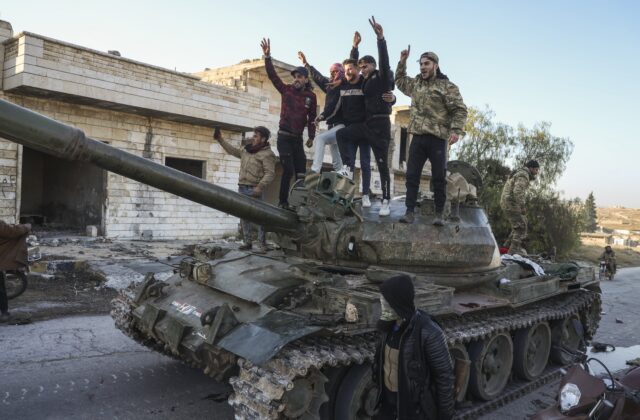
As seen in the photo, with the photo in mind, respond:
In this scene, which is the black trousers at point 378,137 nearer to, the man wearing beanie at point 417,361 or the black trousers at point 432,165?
the black trousers at point 432,165

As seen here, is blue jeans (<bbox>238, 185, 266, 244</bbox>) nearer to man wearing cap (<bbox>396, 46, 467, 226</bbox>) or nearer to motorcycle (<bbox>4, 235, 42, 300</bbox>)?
man wearing cap (<bbox>396, 46, 467, 226</bbox>)

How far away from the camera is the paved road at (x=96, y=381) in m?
5.09

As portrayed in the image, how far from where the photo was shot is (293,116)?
8.12 metres

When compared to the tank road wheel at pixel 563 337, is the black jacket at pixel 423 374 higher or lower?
higher

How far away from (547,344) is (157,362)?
5137 mm

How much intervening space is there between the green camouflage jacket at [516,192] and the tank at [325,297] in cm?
226

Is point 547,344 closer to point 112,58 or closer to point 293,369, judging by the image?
point 293,369

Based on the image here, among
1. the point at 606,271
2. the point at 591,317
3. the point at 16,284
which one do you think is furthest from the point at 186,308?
the point at 606,271

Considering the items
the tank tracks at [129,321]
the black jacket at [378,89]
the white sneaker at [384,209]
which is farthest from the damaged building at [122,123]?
the white sneaker at [384,209]

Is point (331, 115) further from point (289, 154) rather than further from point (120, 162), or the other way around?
point (120, 162)

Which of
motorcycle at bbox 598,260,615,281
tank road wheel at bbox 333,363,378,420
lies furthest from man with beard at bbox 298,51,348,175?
motorcycle at bbox 598,260,615,281

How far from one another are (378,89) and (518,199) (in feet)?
14.4

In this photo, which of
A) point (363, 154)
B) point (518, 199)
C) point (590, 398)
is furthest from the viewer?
point (518, 199)

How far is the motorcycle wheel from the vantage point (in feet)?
29.6
